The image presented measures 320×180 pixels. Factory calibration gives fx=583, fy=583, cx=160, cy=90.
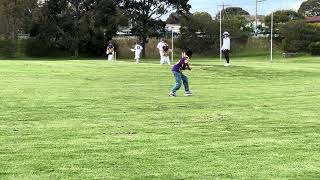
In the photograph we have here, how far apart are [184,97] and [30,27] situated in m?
58.6

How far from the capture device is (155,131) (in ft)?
36.3

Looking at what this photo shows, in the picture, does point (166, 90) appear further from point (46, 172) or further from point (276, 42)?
point (276, 42)

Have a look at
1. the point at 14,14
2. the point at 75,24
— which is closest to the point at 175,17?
the point at 75,24

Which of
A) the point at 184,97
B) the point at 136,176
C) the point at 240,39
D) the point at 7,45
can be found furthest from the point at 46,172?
the point at 240,39

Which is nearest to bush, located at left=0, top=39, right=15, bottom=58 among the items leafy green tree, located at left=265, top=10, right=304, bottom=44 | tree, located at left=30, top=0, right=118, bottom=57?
tree, located at left=30, top=0, right=118, bottom=57

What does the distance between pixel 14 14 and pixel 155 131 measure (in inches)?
2517

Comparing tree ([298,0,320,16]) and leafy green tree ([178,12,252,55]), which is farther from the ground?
tree ([298,0,320,16])

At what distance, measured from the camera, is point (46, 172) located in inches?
303

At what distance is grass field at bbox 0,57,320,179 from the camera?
7969 millimetres

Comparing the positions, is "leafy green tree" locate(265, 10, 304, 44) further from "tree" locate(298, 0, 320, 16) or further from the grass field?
the grass field

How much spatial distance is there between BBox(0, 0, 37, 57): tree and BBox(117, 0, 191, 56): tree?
11.8 meters

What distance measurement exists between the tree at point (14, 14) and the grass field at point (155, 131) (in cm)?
5135

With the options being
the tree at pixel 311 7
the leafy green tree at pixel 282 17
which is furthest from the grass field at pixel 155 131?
the tree at pixel 311 7

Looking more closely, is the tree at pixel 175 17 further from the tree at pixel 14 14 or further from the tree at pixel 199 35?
the tree at pixel 14 14
